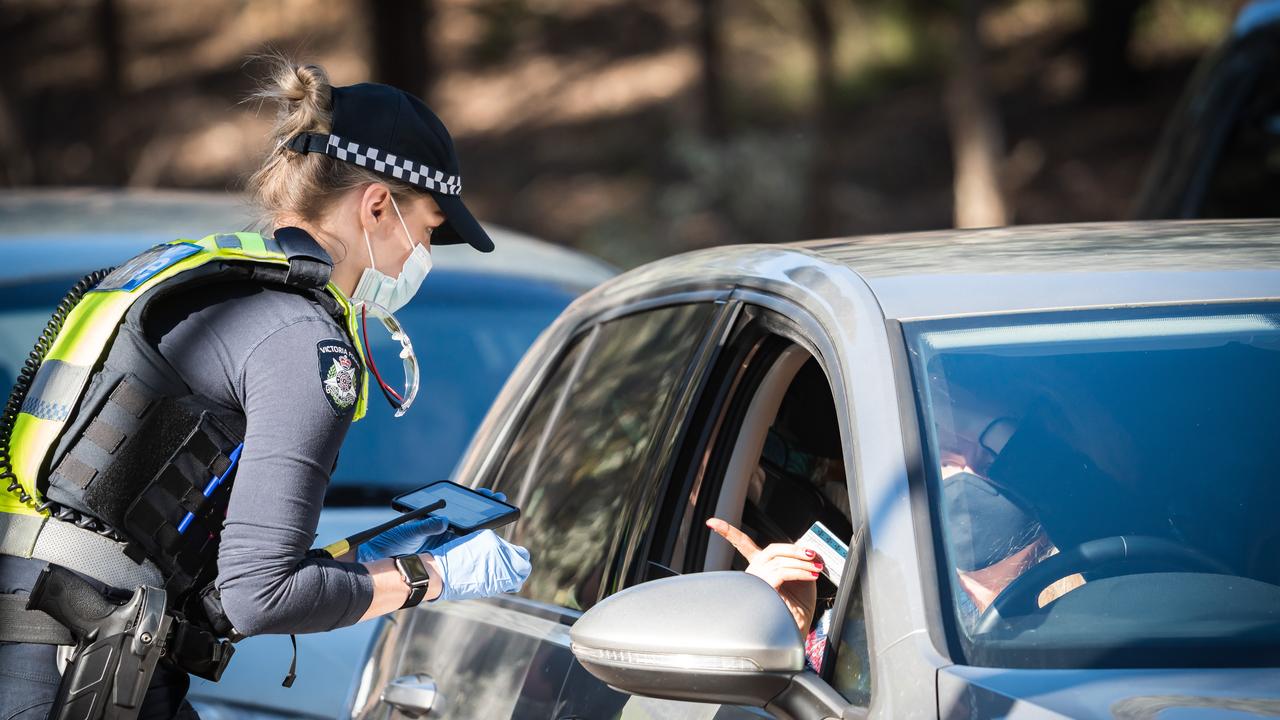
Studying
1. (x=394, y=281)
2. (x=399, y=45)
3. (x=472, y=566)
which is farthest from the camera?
(x=399, y=45)

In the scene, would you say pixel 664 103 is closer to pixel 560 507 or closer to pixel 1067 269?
pixel 560 507

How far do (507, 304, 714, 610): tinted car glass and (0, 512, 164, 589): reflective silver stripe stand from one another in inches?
33.4

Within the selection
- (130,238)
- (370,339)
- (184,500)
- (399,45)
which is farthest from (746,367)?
(399,45)

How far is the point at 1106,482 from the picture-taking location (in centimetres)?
220

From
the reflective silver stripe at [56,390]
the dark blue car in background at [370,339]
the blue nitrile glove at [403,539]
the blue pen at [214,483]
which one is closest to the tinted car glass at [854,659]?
the blue nitrile glove at [403,539]

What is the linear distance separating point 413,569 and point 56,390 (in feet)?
1.89

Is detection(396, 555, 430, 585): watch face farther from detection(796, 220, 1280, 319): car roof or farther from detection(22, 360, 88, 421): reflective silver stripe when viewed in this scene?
detection(796, 220, 1280, 319): car roof

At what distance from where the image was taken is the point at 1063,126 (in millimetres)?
19016

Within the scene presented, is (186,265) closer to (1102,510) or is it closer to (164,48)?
(1102,510)

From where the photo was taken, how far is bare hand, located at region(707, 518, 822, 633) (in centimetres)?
246

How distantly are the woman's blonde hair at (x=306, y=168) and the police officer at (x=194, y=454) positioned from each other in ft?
0.09

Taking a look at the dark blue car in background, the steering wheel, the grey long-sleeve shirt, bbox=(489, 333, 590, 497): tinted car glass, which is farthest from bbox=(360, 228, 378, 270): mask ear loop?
the dark blue car in background

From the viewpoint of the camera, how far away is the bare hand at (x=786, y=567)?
8.07ft

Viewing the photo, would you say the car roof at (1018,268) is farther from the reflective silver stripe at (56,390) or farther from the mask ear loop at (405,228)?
the reflective silver stripe at (56,390)
